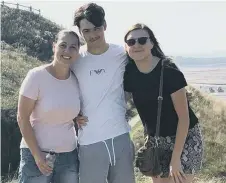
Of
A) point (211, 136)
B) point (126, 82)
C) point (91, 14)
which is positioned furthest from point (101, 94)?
point (211, 136)

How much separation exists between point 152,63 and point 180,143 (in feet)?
2.08

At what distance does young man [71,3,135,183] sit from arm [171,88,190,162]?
49cm

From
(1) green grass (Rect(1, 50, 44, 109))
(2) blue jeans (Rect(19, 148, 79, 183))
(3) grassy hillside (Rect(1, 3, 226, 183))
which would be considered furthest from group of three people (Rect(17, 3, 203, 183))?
(1) green grass (Rect(1, 50, 44, 109))

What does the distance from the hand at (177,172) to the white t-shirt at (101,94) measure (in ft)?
1.65

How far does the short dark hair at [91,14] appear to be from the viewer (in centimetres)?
377

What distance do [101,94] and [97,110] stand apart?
5.1 inches

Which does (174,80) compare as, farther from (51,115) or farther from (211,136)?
(211,136)

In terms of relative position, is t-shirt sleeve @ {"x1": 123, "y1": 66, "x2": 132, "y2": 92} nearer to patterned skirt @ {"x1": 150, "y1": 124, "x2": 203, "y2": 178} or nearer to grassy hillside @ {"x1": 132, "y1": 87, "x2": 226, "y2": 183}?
patterned skirt @ {"x1": 150, "y1": 124, "x2": 203, "y2": 178}

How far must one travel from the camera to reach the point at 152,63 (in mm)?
3672

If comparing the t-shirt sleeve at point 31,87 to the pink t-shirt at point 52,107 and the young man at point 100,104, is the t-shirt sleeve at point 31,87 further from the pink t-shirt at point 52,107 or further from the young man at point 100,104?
the young man at point 100,104

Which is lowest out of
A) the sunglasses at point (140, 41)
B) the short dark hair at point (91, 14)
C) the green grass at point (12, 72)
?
the green grass at point (12, 72)

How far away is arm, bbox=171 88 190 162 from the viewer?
11.5 ft

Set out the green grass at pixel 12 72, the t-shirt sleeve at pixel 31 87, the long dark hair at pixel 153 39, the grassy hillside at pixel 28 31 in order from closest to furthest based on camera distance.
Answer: the t-shirt sleeve at pixel 31 87 < the long dark hair at pixel 153 39 < the green grass at pixel 12 72 < the grassy hillside at pixel 28 31

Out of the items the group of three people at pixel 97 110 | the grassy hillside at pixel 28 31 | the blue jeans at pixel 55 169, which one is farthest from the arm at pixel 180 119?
the grassy hillside at pixel 28 31
